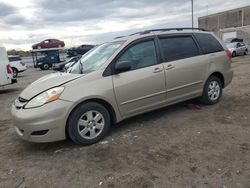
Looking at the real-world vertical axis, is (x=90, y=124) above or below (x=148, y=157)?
above

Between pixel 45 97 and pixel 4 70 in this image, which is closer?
pixel 45 97

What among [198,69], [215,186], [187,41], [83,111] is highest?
[187,41]

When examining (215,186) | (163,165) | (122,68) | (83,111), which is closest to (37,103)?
(83,111)

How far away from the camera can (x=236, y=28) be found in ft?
135

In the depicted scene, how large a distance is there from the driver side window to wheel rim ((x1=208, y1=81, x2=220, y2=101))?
1.73 metres

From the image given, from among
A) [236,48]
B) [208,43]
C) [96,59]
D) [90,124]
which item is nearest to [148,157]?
[90,124]

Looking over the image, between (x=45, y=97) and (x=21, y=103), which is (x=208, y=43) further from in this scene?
(x=21, y=103)

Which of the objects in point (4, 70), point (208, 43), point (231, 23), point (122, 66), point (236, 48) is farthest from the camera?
point (231, 23)

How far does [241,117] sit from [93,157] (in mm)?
2991

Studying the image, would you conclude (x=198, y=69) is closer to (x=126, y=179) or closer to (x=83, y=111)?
(x=83, y=111)

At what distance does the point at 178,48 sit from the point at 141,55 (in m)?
0.96

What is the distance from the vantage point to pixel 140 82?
4.34m

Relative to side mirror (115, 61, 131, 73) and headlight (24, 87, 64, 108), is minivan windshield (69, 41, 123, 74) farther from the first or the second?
headlight (24, 87, 64, 108)

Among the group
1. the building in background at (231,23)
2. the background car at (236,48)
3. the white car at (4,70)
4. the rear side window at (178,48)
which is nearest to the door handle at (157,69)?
the rear side window at (178,48)
